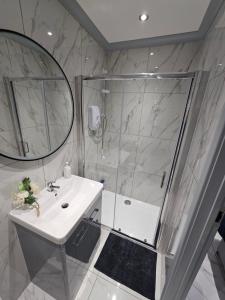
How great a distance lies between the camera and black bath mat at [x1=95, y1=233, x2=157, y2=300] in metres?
1.20

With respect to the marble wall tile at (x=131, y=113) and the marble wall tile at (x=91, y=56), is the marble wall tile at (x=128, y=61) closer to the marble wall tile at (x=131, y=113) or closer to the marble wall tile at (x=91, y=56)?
the marble wall tile at (x=91, y=56)

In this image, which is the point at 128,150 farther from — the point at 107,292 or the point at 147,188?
the point at 107,292

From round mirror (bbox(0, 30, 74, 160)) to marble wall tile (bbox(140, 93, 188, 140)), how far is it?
1072mm

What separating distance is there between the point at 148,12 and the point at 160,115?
3.37 feet

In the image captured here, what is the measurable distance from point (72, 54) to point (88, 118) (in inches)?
26.3

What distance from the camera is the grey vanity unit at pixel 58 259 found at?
33.8 inches

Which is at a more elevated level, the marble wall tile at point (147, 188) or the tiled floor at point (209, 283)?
the marble wall tile at point (147, 188)

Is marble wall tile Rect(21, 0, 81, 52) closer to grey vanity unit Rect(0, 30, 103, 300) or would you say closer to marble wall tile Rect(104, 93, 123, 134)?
grey vanity unit Rect(0, 30, 103, 300)

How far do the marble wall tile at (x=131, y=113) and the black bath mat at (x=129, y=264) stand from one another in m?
1.49

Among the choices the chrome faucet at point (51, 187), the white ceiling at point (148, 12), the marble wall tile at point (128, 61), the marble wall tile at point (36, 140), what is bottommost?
the chrome faucet at point (51, 187)

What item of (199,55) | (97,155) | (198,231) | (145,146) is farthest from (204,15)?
(97,155)

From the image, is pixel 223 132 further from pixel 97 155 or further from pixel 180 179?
pixel 97 155

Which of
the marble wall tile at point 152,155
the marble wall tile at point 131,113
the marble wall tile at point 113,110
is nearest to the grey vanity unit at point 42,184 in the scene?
the marble wall tile at point 113,110

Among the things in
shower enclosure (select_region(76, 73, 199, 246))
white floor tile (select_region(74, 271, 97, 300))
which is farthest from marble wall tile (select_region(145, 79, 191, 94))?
white floor tile (select_region(74, 271, 97, 300))
